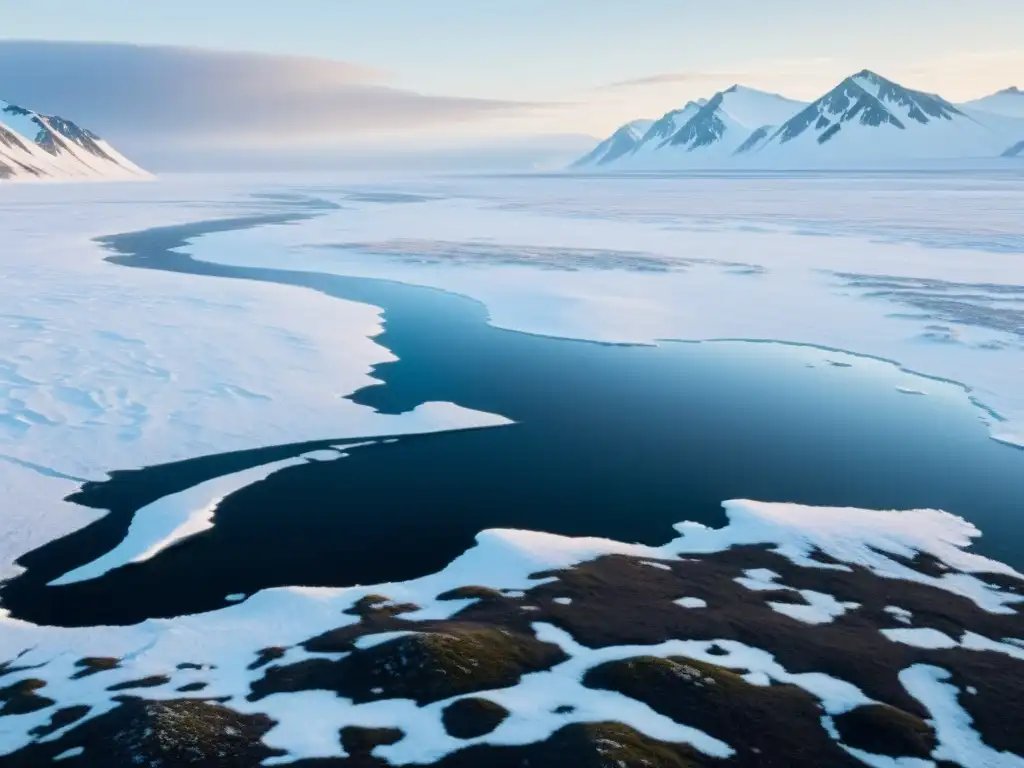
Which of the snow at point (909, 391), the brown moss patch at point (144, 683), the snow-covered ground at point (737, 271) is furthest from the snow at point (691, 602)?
the snow at point (909, 391)

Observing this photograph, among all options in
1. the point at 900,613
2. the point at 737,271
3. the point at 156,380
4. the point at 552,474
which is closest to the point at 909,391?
the point at 552,474

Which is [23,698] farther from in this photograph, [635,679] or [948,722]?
[948,722]

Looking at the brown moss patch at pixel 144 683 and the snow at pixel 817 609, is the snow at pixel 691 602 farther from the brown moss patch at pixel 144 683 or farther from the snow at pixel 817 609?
the brown moss patch at pixel 144 683

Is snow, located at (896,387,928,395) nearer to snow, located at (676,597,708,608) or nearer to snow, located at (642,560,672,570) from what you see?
snow, located at (642,560,672,570)

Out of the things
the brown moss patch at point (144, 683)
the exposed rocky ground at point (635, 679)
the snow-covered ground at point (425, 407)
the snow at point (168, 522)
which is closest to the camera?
the exposed rocky ground at point (635, 679)

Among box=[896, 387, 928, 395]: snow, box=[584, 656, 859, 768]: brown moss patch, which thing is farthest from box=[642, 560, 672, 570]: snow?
box=[896, 387, 928, 395]: snow

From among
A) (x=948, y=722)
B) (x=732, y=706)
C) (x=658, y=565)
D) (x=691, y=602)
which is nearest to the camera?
(x=948, y=722)

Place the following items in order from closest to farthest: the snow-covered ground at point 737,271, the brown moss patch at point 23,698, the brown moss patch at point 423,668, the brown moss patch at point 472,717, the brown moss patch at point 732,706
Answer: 1. the brown moss patch at point 732,706
2. the brown moss patch at point 472,717
3. the brown moss patch at point 23,698
4. the brown moss patch at point 423,668
5. the snow-covered ground at point 737,271
